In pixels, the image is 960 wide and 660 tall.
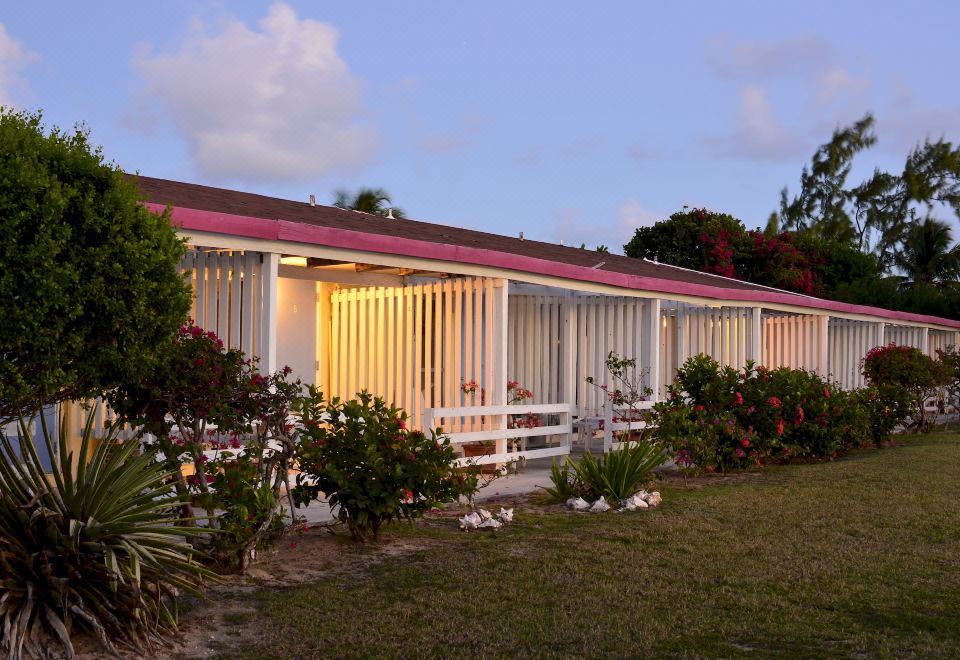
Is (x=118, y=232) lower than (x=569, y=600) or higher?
higher

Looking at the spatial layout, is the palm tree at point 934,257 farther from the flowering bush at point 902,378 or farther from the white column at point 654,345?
the white column at point 654,345

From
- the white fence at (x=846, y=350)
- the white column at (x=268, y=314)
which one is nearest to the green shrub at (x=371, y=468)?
the white column at (x=268, y=314)

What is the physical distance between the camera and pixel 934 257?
3938cm

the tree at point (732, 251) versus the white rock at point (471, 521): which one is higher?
the tree at point (732, 251)

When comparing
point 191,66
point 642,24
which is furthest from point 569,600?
point 191,66

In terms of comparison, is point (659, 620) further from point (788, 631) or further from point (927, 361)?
point (927, 361)

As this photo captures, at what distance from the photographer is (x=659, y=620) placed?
19.4 ft

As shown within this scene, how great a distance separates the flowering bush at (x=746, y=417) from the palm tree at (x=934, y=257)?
87.2ft

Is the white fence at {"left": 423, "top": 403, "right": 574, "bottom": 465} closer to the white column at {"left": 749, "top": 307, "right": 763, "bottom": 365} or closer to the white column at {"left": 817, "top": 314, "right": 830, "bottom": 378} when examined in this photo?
the white column at {"left": 749, "top": 307, "right": 763, "bottom": 365}

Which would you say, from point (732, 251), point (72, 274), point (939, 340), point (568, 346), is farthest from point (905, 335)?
point (72, 274)

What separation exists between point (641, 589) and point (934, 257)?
36.6 meters

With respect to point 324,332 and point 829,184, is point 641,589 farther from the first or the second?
point 829,184

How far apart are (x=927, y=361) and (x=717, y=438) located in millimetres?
7566

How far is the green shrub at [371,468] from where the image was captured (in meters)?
7.66
